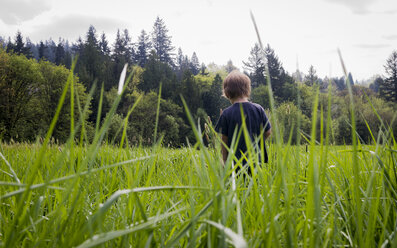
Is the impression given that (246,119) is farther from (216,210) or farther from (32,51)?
(32,51)

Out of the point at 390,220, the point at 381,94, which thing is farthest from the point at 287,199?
the point at 381,94

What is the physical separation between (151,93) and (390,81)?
1805 inches

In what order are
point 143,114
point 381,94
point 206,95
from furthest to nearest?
point 381,94 → point 206,95 → point 143,114

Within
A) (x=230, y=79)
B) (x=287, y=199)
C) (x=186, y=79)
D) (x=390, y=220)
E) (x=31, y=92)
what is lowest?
(x=390, y=220)

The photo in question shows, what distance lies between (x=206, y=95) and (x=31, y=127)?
95.5ft

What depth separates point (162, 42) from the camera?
79250 millimetres

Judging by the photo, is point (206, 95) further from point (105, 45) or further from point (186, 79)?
point (105, 45)

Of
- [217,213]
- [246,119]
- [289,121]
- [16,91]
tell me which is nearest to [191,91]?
[16,91]

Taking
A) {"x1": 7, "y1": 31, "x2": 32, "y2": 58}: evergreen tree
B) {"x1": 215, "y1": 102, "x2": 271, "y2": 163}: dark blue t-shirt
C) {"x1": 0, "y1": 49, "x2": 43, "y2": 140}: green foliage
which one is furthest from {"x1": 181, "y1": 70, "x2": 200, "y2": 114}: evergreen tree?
{"x1": 215, "y1": 102, "x2": 271, "y2": 163}: dark blue t-shirt

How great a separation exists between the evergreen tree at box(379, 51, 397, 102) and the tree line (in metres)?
0.18

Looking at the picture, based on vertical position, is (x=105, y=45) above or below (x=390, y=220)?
above

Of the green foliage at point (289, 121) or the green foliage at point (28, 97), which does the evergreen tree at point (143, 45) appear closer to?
the green foliage at point (28, 97)

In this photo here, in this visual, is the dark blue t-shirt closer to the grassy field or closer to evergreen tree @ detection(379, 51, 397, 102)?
the grassy field

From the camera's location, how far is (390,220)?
0.90m
